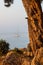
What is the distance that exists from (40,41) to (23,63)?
14.5 ft

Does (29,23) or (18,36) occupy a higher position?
(29,23)

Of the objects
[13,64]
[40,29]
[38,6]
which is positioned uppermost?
[38,6]

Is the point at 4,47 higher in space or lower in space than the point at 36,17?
lower

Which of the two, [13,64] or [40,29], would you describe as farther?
[40,29]

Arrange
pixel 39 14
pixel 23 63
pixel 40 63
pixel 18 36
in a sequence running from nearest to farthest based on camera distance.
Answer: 1. pixel 40 63
2. pixel 23 63
3. pixel 39 14
4. pixel 18 36

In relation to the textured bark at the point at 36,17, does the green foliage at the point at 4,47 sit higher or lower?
lower

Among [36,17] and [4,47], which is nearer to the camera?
[36,17]

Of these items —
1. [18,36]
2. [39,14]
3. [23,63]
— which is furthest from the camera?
[18,36]

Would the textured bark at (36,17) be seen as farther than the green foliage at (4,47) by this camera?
No

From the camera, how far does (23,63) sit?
1165 centimetres

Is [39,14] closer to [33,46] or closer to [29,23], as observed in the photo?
[29,23]

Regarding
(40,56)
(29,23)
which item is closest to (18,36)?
(29,23)

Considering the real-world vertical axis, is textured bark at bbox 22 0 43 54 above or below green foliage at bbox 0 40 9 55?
above

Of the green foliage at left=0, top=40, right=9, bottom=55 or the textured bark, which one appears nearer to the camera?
the textured bark
